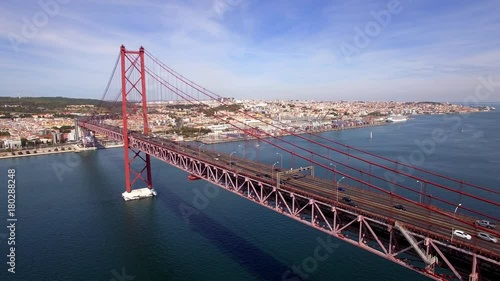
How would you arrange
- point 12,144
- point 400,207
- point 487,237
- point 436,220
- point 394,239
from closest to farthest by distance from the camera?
point 487,237, point 394,239, point 436,220, point 400,207, point 12,144

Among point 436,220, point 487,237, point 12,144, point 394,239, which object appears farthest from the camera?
point 12,144

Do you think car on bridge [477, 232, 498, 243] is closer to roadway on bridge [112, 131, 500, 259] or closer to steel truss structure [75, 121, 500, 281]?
roadway on bridge [112, 131, 500, 259]

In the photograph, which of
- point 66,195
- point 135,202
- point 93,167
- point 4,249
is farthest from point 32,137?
point 4,249

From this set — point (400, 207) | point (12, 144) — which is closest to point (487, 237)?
point (400, 207)

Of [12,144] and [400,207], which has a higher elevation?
[400,207]

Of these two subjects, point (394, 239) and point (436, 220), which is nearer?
point (394, 239)

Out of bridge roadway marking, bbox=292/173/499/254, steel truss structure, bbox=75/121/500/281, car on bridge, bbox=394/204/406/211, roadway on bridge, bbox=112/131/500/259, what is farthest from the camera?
car on bridge, bbox=394/204/406/211

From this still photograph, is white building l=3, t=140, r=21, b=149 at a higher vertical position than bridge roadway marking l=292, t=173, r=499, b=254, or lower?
lower

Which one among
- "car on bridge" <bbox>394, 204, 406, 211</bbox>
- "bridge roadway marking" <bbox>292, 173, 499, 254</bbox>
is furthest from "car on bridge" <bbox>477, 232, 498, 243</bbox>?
"car on bridge" <bbox>394, 204, 406, 211</bbox>

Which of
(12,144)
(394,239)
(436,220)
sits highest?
(436,220)

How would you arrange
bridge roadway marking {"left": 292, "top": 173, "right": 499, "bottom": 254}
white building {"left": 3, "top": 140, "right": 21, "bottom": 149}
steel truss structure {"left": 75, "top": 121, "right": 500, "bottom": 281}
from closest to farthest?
steel truss structure {"left": 75, "top": 121, "right": 500, "bottom": 281} < bridge roadway marking {"left": 292, "top": 173, "right": 499, "bottom": 254} < white building {"left": 3, "top": 140, "right": 21, "bottom": 149}

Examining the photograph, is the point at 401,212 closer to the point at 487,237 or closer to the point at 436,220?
the point at 436,220

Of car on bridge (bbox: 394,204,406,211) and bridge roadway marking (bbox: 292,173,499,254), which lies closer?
bridge roadway marking (bbox: 292,173,499,254)
